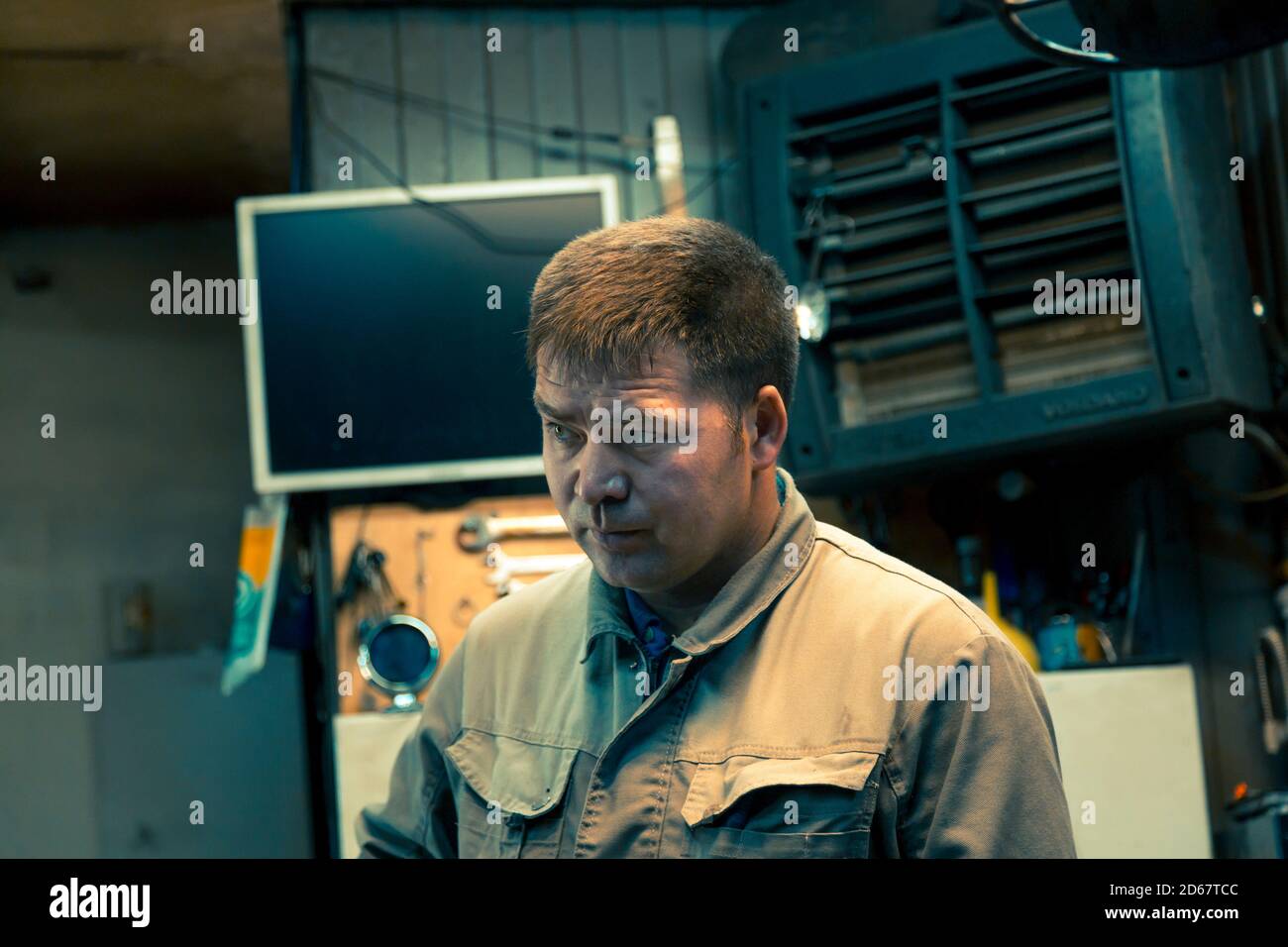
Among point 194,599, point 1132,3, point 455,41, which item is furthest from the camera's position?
point 194,599

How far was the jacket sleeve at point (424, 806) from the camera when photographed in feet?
4.88

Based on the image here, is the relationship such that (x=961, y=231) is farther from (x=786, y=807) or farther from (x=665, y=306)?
(x=786, y=807)

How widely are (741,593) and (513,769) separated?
27cm

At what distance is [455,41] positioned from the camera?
3.63 meters

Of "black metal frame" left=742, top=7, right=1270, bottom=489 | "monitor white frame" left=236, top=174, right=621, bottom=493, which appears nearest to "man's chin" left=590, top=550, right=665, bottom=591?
"black metal frame" left=742, top=7, right=1270, bottom=489

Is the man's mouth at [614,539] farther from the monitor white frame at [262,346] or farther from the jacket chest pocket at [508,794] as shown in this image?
the monitor white frame at [262,346]

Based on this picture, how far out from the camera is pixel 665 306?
1.33m

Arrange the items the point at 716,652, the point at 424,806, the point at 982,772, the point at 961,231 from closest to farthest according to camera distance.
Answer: the point at 982,772 → the point at 716,652 → the point at 424,806 → the point at 961,231

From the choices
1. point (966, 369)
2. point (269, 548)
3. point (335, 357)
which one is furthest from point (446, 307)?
point (966, 369)

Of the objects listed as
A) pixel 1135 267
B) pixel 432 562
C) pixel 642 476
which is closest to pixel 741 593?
pixel 642 476

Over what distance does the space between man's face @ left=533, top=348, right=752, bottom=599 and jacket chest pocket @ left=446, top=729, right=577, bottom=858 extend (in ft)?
0.64

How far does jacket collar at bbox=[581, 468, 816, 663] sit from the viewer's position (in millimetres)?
1342
